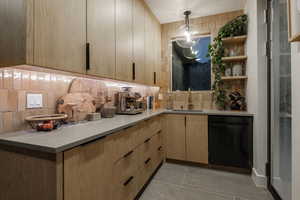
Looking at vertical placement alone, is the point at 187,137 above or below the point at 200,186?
above

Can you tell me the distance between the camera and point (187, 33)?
267cm

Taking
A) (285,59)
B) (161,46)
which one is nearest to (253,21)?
(285,59)

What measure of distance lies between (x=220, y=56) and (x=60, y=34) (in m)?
2.46

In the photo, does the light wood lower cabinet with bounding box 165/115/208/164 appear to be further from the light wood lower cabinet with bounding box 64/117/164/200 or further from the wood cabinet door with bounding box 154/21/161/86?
the wood cabinet door with bounding box 154/21/161/86

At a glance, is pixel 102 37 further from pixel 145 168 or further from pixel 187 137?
pixel 187 137

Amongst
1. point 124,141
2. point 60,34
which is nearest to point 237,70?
point 124,141

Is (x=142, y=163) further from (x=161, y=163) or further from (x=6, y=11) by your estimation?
(x=6, y=11)

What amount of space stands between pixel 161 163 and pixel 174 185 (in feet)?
1.92

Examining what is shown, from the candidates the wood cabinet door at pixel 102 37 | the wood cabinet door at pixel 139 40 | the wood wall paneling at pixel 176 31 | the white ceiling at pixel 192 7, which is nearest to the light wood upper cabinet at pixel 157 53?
the wood wall paneling at pixel 176 31

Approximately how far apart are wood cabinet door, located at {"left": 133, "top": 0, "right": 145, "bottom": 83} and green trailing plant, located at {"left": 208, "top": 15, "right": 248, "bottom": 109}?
1.29 metres

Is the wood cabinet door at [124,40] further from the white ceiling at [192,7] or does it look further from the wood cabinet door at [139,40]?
the white ceiling at [192,7]

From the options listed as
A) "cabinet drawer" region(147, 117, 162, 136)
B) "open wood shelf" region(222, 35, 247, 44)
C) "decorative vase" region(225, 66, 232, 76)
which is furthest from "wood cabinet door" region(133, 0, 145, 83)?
"decorative vase" region(225, 66, 232, 76)

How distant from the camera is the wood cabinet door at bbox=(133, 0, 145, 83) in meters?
2.16

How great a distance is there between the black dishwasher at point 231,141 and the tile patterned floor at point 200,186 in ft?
0.63
